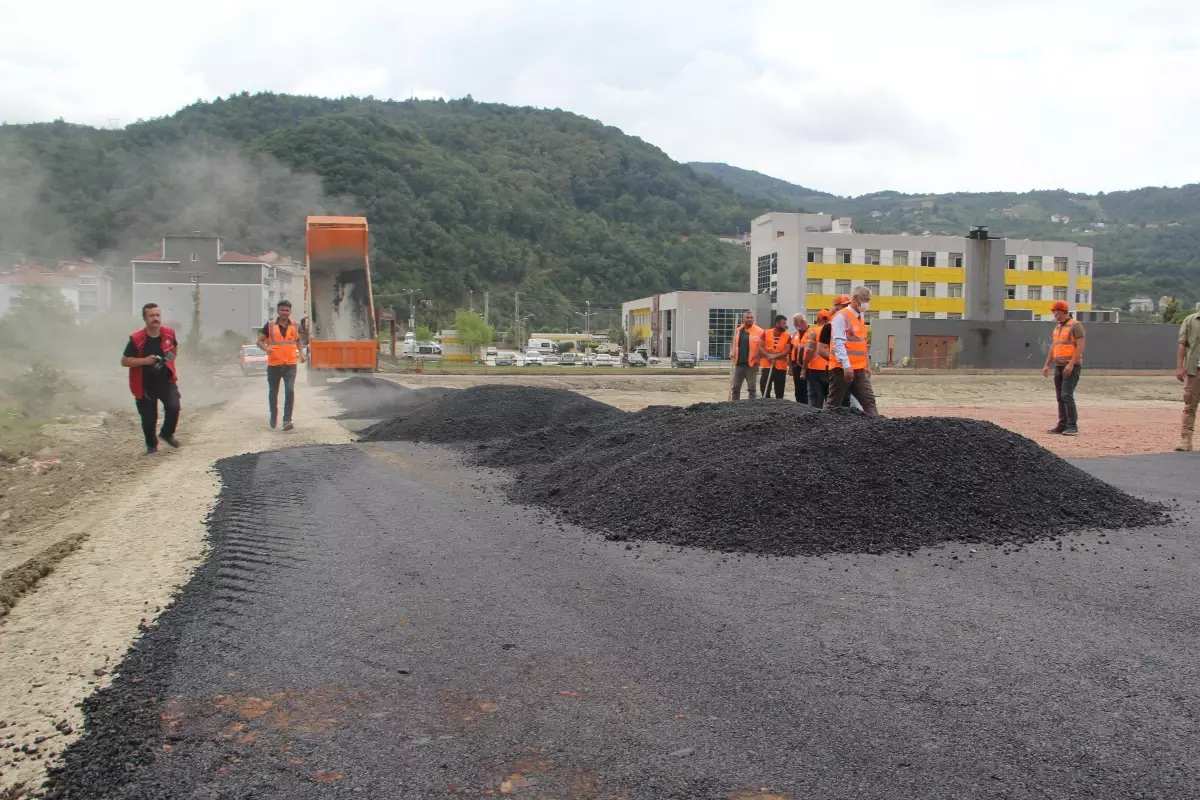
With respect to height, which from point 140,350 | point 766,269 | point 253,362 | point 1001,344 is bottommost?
point 253,362

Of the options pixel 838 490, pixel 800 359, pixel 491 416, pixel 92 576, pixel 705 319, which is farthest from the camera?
pixel 705 319

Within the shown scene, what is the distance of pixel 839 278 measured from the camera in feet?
230

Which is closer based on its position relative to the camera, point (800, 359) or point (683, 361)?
point (800, 359)

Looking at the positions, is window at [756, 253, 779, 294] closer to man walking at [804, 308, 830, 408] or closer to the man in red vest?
man walking at [804, 308, 830, 408]

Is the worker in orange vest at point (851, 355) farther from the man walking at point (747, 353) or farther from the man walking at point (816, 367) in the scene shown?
the man walking at point (747, 353)

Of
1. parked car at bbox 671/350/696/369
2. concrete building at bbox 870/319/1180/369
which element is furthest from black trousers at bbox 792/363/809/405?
parked car at bbox 671/350/696/369

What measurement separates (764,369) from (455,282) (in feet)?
307

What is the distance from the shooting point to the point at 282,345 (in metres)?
12.3

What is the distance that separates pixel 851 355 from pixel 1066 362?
4158 millimetres

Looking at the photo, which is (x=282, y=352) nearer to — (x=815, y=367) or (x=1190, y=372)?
(x=815, y=367)

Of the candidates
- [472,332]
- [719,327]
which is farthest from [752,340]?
[472,332]

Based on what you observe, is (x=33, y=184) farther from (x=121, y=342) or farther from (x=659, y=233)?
(x=659, y=233)

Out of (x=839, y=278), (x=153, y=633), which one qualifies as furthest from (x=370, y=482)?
(x=839, y=278)

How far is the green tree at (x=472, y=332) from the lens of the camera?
273 ft
